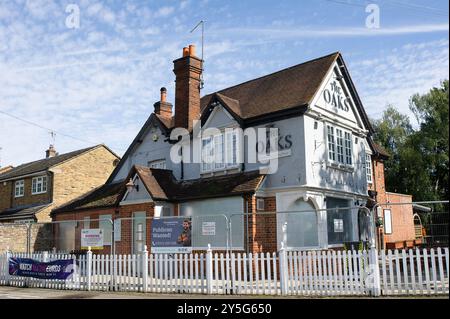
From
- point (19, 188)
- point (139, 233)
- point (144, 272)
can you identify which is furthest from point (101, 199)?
point (19, 188)

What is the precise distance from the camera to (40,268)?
51.5 feet

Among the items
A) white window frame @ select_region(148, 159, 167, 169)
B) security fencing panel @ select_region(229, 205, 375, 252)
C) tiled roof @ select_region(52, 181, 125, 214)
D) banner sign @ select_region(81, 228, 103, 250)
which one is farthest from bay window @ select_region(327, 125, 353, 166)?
tiled roof @ select_region(52, 181, 125, 214)

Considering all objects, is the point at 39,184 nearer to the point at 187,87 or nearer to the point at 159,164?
the point at 159,164

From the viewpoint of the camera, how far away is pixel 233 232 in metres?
17.8

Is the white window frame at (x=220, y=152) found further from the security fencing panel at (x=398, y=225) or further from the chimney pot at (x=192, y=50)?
the security fencing panel at (x=398, y=225)

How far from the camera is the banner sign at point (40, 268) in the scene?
1502 cm

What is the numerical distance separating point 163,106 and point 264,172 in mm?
11198

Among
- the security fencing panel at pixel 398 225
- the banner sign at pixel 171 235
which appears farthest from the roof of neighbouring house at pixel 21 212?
the security fencing panel at pixel 398 225

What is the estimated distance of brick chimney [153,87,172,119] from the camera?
90.2 ft

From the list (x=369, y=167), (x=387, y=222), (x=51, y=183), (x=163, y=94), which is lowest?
(x=387, y=222)

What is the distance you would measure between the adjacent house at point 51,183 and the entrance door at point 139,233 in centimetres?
1217

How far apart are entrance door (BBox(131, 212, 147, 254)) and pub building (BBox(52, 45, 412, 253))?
0.14ft

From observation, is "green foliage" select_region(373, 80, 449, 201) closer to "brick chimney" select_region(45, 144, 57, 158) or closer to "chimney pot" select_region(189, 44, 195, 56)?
"chimney pot" select_region(189, 44, 195, 56)
